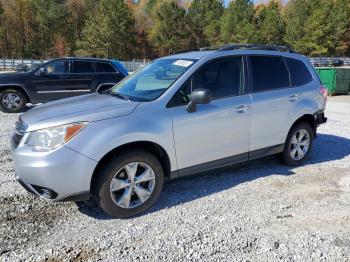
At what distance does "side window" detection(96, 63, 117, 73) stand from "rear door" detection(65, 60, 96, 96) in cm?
21

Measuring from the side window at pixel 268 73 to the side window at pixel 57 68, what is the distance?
7248mm

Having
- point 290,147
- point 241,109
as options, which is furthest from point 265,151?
point 241,109

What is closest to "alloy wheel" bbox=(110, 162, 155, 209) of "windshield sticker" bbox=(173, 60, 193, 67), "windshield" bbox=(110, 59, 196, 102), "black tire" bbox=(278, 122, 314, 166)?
"windshield" bbox=(110, 59, 196, 102)

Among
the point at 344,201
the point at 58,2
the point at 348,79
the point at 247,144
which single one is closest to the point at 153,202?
the point at 247,144

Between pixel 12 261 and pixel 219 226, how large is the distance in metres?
2.03

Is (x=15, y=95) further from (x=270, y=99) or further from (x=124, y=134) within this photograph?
(x=270, y=99)

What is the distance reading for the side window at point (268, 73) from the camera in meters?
5.09

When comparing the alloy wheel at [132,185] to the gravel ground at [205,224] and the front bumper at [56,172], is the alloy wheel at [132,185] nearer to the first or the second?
Answer: the gravel ground at [205,224]

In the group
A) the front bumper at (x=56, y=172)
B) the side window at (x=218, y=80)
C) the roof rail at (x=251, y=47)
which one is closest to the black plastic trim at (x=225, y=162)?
the side window at (x=218, y=80)

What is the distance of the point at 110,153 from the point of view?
3887 mm

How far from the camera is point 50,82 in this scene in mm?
10672

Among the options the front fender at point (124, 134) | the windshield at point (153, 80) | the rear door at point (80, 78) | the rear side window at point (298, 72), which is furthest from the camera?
the rear door at point (80, 78)

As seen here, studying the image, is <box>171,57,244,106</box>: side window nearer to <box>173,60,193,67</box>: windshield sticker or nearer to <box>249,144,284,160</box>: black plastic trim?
<box>173,60,193,67</box>: windshield sticker

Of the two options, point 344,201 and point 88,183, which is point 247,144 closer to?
point 344,201
